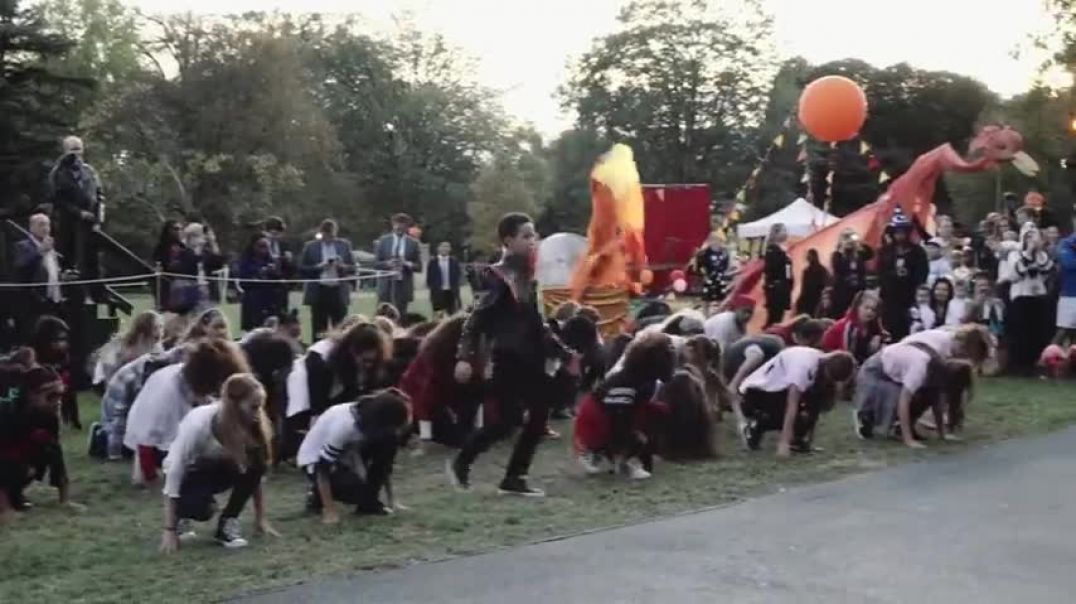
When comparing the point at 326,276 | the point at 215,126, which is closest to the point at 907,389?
the point at 326,276

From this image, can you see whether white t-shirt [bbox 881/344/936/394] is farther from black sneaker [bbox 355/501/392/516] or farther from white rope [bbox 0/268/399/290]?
white rope [bbox 0/268/399/290]

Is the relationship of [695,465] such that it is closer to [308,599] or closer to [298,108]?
[308,599]

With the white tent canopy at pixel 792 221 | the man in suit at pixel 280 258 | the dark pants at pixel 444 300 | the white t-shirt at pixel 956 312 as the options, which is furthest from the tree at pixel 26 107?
the white tent canopy at pixel 792 221

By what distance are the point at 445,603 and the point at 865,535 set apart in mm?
2538

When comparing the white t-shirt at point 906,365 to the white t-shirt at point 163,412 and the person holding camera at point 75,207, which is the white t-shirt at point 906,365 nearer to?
the white t-shirt at point 163,412

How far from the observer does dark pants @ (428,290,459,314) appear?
18453mm

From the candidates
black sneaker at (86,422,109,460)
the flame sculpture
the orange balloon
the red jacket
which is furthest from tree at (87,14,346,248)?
black sneaker at (86,422,109,460)

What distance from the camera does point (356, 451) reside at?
299 inches

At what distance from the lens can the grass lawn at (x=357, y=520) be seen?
20.6ft

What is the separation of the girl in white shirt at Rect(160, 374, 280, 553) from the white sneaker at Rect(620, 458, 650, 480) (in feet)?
9.38

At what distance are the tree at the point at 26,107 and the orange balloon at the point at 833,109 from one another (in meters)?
10.4

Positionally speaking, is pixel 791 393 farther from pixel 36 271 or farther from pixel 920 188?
pixel 920 188

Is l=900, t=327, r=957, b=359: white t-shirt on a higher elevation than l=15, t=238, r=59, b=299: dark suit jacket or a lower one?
lower

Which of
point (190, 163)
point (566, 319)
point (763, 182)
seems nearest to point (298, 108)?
Answer: point (190, 163)
